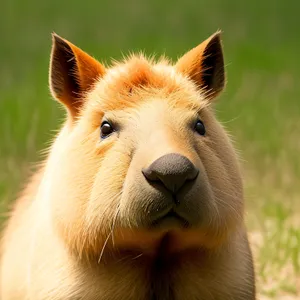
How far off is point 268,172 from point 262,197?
0.76 metres

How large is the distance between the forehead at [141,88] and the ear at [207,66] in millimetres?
84

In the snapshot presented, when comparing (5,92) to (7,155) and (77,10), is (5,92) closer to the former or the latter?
(7,155)

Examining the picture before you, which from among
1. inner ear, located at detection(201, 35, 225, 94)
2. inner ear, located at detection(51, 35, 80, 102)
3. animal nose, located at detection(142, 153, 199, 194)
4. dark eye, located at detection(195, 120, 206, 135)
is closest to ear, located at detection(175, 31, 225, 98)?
inner ear, located at detection(201, 35, 225, 94)

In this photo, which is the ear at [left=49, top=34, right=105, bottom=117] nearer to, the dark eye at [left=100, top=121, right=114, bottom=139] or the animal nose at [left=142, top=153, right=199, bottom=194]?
the dark eye at [left=100, top=121, right=114, bottom=139]

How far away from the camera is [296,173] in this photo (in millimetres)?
8562

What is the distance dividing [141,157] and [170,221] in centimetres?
29

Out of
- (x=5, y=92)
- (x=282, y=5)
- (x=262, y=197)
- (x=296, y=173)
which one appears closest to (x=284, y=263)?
(x=262, y=197)

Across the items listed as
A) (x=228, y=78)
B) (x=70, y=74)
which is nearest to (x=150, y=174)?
(x=70, y=74)

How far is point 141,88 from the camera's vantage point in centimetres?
458

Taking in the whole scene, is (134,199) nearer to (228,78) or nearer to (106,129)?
(106,129)

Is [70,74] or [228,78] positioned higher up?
[228,78]

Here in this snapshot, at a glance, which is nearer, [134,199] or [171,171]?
[171,171]

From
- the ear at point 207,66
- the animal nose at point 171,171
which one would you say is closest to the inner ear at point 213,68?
the ear at point 207,66

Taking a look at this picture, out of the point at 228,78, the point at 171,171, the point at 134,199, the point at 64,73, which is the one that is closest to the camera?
the point at 171,171
